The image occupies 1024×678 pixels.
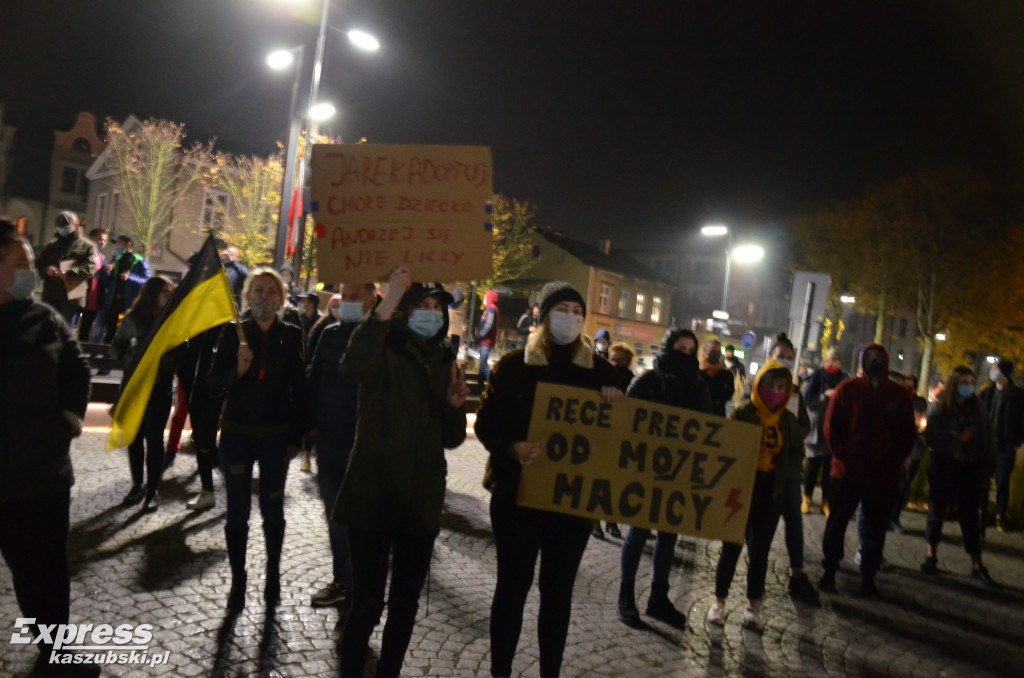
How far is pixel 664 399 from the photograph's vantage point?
4.91 meters

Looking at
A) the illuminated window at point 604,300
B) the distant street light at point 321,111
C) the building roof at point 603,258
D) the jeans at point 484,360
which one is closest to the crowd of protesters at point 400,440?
the distant street light at point 321,111

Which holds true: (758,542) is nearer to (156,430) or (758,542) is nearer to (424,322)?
(424,322)

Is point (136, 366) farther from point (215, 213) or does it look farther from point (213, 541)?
point (215, 213)

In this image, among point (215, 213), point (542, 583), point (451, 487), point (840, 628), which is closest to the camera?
point (542, 583)

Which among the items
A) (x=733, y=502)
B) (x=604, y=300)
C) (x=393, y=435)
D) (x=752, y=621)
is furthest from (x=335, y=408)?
(x=604, y=300)

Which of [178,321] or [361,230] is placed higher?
[361,230]

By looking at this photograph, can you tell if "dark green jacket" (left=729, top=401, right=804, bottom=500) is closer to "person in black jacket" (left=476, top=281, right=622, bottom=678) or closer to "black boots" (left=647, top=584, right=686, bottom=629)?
"black boots" (left=647, top=584, right=686, bottom=629)

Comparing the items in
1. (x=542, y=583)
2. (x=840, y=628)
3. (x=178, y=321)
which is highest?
(x=178, y=321)

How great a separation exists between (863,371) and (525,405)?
3973 millimetres

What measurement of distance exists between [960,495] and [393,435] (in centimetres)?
644

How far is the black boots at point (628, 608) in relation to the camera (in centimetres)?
494

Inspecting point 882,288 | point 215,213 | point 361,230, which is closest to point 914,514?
point 361,230

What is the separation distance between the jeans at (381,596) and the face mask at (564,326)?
1193mm

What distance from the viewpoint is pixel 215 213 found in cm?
3959
